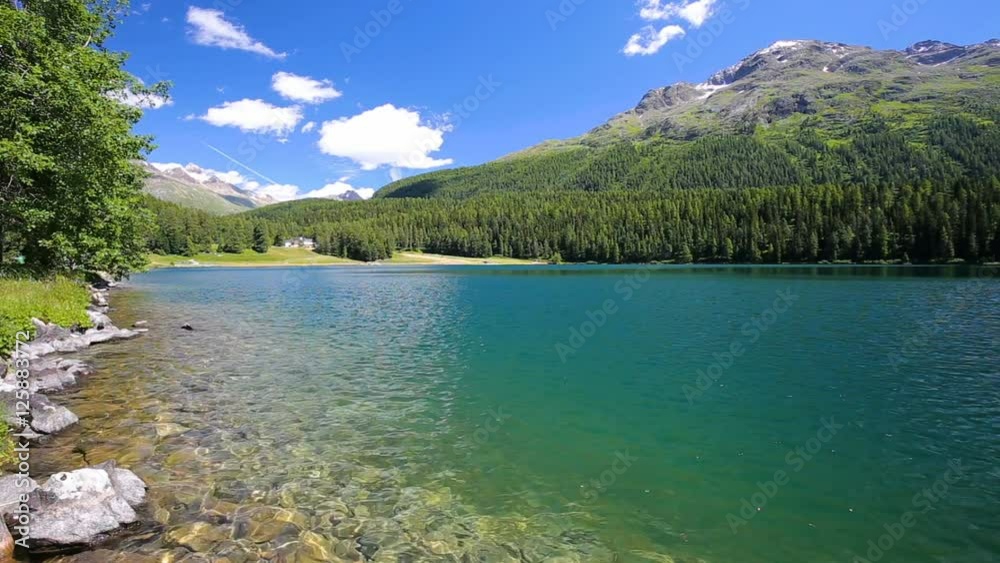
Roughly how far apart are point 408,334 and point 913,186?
698 feet

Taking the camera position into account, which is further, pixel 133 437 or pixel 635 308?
pixel 635 308

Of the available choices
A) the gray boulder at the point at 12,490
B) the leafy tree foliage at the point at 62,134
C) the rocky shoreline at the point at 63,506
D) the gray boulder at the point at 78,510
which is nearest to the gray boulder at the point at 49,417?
the rocky shoreline at the point at 63,506

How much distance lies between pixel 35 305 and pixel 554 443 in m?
29.0

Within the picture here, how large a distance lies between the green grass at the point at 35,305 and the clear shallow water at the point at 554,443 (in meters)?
3.37

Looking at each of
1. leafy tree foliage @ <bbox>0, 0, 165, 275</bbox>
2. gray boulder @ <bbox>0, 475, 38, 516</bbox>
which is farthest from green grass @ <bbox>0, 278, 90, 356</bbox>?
gray boulder @ <bbox>0, 475, 38, 516</bbox>

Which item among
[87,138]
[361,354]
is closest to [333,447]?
[361,354]

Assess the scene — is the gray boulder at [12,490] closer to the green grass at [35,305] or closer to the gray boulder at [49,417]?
the gray boulder at [49,417]

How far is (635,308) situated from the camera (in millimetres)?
52406

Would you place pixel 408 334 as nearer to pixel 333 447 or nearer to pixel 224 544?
pixel 333 447

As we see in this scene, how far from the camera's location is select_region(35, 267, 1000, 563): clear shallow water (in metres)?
10.6

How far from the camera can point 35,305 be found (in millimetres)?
27141

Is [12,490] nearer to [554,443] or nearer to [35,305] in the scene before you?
[554,443]

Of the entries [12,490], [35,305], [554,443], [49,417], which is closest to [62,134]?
[35,305]

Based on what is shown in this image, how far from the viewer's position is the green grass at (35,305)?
2121cm
